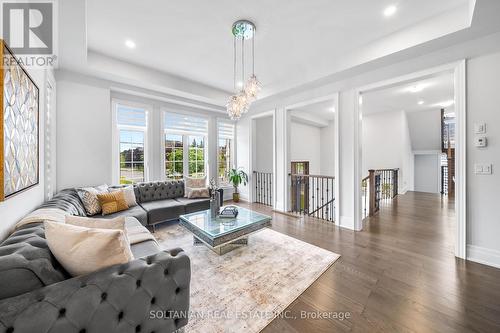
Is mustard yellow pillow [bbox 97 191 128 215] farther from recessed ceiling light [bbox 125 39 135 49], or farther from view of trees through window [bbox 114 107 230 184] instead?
recessed ceiling light [bbox 125 39 135 49]

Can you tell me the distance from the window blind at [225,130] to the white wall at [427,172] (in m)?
8.06

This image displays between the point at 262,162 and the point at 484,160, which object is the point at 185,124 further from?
the point at 484,160

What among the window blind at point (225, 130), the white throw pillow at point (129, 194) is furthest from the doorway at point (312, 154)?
the white throw pillow at point (129, 194)

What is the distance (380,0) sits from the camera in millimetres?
2230

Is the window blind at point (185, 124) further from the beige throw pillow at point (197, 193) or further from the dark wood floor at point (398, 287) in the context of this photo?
the dark wood floor at point (398, 287)

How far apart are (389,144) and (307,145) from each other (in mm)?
2839

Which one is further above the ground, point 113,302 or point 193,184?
point 193,184

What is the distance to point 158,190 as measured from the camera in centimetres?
426

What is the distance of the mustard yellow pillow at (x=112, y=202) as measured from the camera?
317 cm

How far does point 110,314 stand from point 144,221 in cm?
244

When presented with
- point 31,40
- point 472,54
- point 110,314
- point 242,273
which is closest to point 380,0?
point 472,54

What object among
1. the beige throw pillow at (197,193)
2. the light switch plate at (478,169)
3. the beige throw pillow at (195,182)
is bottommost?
the beige throw pillow at (197,193)

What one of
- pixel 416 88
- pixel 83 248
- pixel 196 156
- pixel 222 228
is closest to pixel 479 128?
pixel 416 88

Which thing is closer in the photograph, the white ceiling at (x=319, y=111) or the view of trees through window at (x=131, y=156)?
the view of trees through window at (x=131, y=156)
